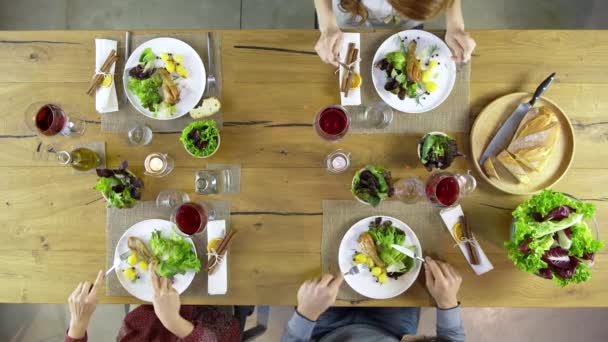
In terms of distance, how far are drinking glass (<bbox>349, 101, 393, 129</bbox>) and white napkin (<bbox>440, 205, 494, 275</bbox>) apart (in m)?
0.36

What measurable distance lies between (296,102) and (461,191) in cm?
63

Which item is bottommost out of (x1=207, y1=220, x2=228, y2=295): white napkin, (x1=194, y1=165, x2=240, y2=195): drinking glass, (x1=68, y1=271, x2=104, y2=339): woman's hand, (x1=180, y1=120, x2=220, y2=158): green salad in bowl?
(x1=68, y1=271, x2=104, y2=339): woman's hand

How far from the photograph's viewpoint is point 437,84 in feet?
3.93

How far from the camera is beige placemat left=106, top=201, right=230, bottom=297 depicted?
4.05ft

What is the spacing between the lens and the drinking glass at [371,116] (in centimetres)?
121

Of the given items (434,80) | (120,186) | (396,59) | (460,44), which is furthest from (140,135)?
(460,44)

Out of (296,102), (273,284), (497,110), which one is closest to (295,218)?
(273,284)

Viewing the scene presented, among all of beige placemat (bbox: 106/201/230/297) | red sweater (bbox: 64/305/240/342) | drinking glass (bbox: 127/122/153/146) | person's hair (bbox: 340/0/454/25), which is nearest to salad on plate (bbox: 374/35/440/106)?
person's hair (bbox: 340/0/454/25)

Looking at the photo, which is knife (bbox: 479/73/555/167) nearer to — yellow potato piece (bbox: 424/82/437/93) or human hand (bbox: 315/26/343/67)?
yellow potato piece (bbox: 424/82/437/93)

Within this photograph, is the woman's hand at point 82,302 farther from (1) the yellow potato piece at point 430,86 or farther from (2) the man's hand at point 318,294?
(1) the yellow potato piece at point 430,86

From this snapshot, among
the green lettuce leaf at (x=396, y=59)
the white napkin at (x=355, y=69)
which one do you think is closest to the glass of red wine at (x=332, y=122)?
the white napkin at (x=355, y=69)

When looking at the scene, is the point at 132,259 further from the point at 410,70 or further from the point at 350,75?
the point at 410,70

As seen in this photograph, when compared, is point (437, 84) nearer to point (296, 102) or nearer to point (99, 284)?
point (296, 102)

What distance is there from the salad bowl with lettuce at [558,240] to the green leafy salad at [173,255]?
1018mm
